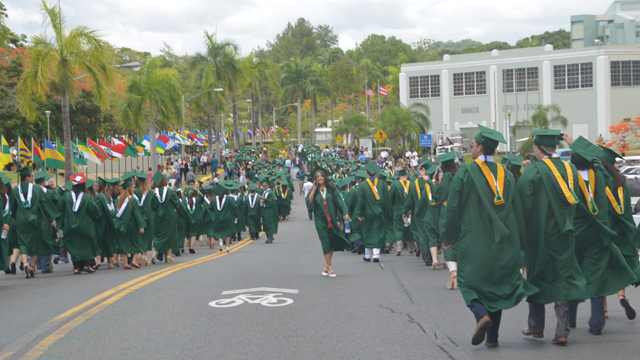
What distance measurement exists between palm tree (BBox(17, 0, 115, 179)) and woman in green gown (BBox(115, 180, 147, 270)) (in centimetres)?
1309

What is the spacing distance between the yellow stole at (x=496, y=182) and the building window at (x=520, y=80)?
6646 centimetres

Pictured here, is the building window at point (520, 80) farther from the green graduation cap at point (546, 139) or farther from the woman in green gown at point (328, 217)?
the green graduation cap at point (546, 139)

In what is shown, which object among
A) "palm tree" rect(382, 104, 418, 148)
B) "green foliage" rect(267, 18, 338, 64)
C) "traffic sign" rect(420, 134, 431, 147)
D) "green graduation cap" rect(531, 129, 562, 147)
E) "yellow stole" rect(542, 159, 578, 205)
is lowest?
"yellow stole" rect(542, 159, 578, 205)

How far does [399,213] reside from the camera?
1616 cm

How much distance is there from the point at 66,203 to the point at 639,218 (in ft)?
35.2

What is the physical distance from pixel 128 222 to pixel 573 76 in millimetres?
62476

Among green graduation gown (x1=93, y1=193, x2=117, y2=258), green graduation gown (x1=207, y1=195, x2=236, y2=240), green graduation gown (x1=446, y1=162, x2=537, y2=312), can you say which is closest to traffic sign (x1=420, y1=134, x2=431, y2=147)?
green graduation gown (x1=207, y1=195, x2=236, y2=240)

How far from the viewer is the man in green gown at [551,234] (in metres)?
6.93

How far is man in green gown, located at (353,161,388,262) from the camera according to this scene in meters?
15.2

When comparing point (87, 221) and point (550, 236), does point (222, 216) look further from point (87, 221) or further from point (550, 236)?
point (550, 236)

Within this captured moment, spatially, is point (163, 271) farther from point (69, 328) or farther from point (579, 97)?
point (579, 97)

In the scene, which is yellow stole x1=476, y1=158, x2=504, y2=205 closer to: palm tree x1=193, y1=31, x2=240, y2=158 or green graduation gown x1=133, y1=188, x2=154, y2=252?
green graduation gown x1=133, y1=188, x2=154, y2=252

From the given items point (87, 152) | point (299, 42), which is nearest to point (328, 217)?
point (87, 152)

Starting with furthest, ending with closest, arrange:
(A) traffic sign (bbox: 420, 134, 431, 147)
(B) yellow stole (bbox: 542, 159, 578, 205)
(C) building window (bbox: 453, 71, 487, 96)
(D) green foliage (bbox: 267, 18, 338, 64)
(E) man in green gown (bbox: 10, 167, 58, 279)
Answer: (D) green foliage (bbox: 267, 18, 338, 64), (C) building window (bbox: 453, 71, 487, 96), (A) traffic sign (bbox: 420, 134, 431, 147), (E) man in green gown (bbox: 10, 167, 58, 279), (B) yellow stole (bbox: 542, 159, 578, 205)
